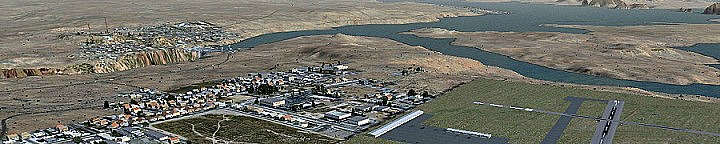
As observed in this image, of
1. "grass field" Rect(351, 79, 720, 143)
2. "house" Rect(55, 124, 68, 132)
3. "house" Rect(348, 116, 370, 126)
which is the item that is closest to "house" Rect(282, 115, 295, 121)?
"house" Rect(348, 116, 370, 126)

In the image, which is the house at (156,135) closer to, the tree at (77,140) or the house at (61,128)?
the tree at (77,140)

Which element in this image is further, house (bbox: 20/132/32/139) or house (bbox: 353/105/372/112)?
house (bbox: 353/105/372/112)

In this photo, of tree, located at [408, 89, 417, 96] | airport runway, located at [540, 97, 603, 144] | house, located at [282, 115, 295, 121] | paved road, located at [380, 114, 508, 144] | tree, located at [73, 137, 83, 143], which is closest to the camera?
tree, located at [73, 137, 83, 143]

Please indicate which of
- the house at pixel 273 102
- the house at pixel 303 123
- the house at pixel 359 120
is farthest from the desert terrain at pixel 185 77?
the house at pixel 303 123

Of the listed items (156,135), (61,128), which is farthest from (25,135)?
(156,135)

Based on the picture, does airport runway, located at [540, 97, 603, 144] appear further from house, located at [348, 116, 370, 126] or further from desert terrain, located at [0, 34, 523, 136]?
house, located at [348, 116, 370, 126]

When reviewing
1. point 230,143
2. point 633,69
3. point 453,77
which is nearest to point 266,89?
point 230,143

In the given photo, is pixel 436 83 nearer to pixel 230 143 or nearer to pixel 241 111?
pixel 241 111
